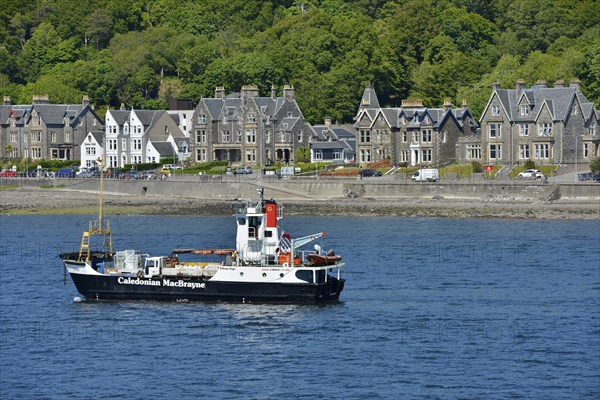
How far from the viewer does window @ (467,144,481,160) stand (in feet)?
398

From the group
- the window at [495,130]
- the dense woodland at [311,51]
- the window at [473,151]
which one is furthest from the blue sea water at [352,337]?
the dense woodland at [311,51]

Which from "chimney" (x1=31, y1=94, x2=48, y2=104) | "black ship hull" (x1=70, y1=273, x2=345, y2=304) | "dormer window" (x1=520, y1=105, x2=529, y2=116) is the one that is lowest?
"black ship hull" (x1=70, y1=273, x2=345, y2=304)

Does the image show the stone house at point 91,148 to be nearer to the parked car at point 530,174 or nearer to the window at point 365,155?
the window at point 365,155

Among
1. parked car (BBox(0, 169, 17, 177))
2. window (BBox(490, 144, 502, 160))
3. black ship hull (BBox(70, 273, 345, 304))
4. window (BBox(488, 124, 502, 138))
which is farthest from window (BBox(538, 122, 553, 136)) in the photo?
black ship hull (BBox(70, 273, 345, 304))

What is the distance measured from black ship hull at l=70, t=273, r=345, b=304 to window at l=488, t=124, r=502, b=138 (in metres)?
61.5

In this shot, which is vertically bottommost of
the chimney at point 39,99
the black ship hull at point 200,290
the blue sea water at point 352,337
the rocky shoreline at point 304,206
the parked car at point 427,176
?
the blue sea water at point 352,337

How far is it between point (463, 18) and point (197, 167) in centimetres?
5278

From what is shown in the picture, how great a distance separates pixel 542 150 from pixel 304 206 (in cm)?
2375

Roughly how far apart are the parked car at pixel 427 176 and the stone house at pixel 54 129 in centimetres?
4855

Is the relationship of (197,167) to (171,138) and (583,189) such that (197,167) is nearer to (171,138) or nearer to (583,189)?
(171,138)

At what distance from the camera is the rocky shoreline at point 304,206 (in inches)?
3890

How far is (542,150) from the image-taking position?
117000 mm

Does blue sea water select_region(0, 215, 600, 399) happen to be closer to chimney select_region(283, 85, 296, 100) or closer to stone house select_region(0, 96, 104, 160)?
chimney select_region(283, 85, 296, 100)

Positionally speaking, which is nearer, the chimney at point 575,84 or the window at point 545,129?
the window at point 545,129
